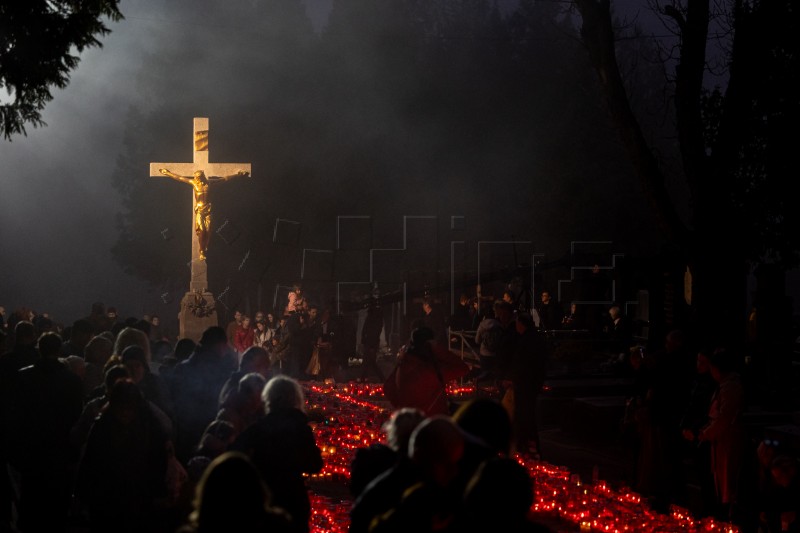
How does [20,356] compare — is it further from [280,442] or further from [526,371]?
[526,371]

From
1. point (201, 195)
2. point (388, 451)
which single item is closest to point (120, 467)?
point (388, 451)

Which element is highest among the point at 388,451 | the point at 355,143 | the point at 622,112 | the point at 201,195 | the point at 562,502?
the point at 355,143

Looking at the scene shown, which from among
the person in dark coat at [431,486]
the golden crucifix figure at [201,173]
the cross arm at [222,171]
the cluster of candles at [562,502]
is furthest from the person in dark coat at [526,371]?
the cross arm at [222,171]

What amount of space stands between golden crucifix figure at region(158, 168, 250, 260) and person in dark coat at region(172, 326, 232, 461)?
62.9 feet

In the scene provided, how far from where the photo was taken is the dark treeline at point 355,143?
42.1 meters

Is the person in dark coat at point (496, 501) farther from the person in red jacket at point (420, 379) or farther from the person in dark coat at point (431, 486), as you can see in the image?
the person in red jacket at point (420, 379)

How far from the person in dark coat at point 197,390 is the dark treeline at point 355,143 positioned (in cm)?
3191

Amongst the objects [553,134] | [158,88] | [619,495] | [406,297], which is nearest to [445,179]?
[553,134]

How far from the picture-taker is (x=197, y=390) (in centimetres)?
898

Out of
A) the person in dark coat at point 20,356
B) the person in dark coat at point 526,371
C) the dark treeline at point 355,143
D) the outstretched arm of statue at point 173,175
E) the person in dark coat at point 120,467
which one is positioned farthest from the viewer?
the dark treeline at point 355,143

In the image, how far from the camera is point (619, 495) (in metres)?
10.5

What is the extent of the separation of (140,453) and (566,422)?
10.6 meters

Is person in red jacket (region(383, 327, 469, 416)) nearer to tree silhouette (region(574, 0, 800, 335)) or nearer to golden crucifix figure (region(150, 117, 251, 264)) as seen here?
tree silhouette (region(574, 0, 800, 335))

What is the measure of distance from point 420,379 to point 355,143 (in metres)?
35.0
